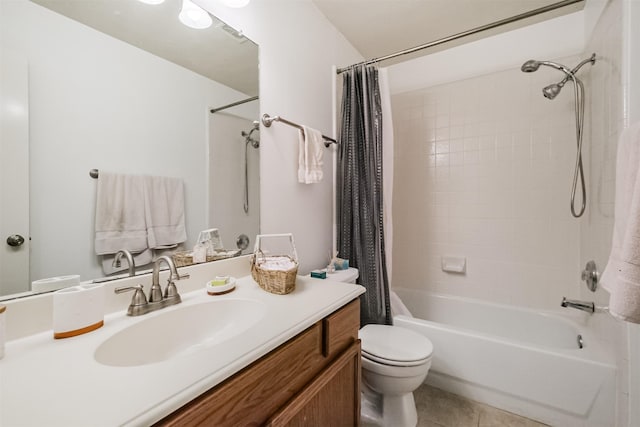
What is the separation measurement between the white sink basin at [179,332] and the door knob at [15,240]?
353mm

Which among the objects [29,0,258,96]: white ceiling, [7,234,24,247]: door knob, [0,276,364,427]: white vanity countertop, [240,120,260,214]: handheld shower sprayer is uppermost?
[29,0,258,96]: white ceiling

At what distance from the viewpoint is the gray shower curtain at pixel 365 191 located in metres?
1.70

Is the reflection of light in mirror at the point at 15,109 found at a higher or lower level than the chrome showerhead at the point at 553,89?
lower

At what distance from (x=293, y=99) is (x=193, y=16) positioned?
626 mm

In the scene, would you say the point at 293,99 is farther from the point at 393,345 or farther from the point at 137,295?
the point at 393,345

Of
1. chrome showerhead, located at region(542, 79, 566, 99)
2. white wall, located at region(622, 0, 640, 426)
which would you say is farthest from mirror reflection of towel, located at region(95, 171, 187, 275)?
chrome showerhead, located at region(542, 79, 566, 99)

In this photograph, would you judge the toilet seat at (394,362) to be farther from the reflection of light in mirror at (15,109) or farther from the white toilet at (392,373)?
the reflection of light in mirror at (15,109)

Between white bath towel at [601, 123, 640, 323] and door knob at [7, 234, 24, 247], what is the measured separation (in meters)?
1.62

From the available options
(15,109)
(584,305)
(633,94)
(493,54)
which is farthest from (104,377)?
(493,54)

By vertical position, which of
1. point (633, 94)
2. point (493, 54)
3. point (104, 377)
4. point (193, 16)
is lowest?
point (104, 377)

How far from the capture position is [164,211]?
100cm

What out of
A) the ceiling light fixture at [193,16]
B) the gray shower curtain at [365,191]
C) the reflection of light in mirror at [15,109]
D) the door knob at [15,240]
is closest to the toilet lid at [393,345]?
the gray shower curtain at [365,191]

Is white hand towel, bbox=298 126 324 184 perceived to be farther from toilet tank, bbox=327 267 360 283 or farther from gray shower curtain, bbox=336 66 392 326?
toilet tank, bbox=327 267 360 283

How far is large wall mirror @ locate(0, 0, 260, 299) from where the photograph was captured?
682 millimetres
